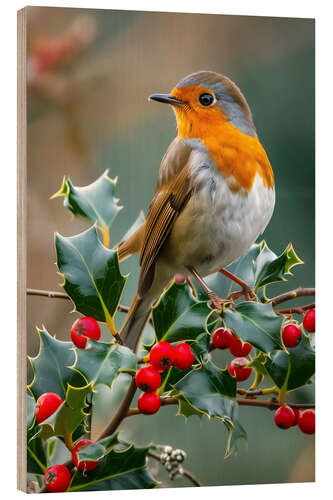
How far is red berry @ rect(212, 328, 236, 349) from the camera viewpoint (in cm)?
462

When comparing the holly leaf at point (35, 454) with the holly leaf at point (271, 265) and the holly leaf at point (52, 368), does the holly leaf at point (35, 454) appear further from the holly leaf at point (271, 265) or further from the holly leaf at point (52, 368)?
the holly leaf at point (271, 265)

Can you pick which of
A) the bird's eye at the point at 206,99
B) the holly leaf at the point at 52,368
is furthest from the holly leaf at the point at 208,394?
the bird's eye at the point at 206,99

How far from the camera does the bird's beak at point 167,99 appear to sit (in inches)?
176

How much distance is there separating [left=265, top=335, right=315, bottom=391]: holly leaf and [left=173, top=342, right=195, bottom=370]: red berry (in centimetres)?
46

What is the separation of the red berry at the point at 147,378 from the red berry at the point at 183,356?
112 mm

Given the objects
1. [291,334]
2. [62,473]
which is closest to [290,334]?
[291,334]

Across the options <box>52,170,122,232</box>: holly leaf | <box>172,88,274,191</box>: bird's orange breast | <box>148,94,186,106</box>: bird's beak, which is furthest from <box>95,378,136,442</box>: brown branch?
<box>148,94,186,106</box>: bird's beak

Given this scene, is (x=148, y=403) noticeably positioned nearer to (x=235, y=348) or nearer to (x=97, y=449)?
(x=97, y=449)

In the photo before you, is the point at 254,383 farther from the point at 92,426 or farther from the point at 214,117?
the point at 214,117

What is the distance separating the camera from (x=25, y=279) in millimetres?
4348

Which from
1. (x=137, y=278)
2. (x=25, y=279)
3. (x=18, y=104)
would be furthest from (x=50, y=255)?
(x=18, y=104)

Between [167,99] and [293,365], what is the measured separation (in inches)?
58.3

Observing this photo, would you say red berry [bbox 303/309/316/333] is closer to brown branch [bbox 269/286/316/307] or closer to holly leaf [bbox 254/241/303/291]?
brown branch [bbox 269/286/316/307]

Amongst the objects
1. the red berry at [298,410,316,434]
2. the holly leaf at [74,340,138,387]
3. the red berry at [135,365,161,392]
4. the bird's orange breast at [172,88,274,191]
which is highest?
the bird's orange breast at [172,88,274,191]
